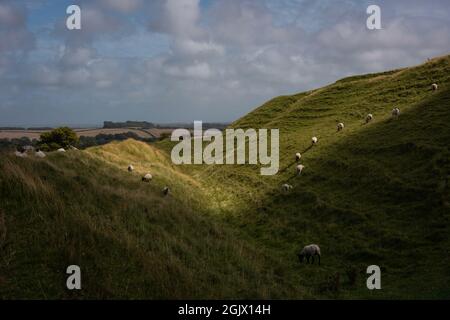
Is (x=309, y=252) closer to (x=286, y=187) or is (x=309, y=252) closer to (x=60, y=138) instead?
(x=286, y=187)

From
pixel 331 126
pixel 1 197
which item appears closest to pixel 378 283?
pixel 1 197

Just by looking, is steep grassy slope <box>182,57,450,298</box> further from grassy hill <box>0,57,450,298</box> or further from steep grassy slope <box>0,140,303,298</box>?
steep grassy slope <box>0,140,303,298</box>

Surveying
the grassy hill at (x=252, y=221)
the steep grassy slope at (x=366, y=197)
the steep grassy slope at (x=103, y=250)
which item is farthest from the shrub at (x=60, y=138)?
the steep grassy slope at (x=103, y=250)

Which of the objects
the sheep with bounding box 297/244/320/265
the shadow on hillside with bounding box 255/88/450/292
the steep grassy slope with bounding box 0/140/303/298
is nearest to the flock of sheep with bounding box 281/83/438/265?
the sheep with bounding box 297/244/320/265

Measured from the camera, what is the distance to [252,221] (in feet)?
92.5

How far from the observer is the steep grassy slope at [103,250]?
11219mm

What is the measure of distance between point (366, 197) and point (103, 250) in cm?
1981

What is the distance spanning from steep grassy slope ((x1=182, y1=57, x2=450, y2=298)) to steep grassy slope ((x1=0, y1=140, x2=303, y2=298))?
15.3 ft

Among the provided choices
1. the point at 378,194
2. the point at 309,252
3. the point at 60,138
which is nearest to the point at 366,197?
the point at 378,194

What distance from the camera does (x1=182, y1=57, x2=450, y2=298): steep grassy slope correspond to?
18531 millimetres

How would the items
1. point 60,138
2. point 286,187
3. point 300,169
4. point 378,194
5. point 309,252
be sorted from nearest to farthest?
point 309,252 < point 378,194 < point 286,187 < point 300,169 < point 60,138

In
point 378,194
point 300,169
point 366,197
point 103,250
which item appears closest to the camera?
A: point 103,250
